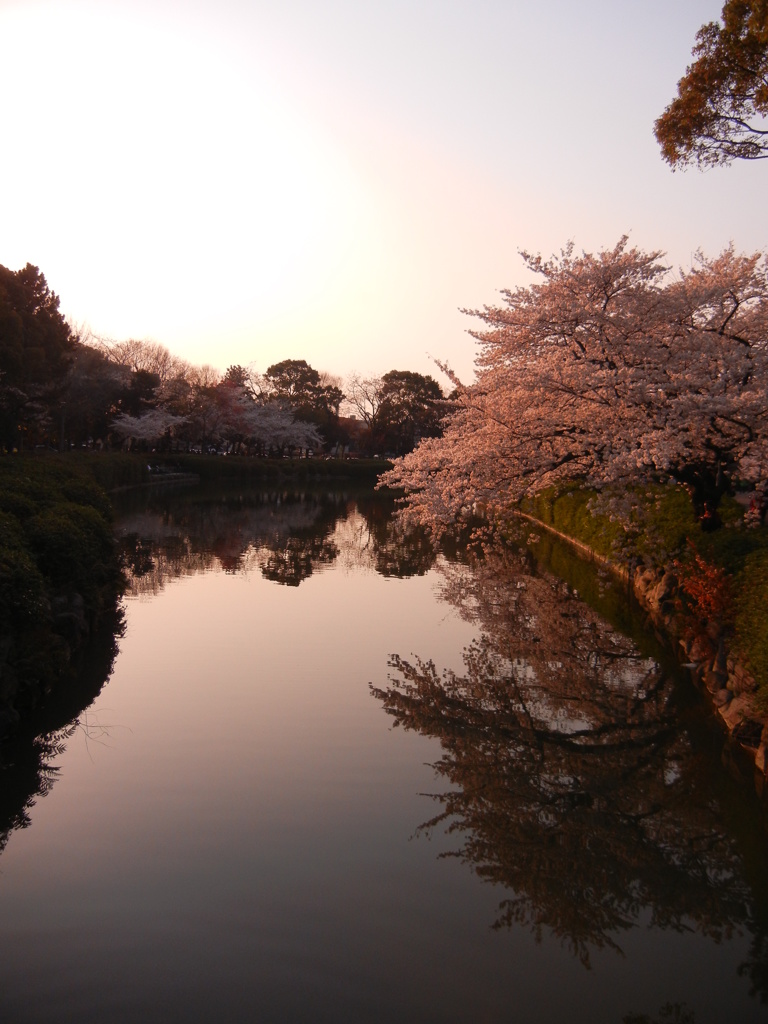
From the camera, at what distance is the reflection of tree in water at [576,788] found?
6301 mm

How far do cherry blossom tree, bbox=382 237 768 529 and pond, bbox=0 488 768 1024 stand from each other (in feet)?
9.57

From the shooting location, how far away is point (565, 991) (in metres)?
5.17

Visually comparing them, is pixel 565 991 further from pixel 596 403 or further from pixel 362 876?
pixel 596 403

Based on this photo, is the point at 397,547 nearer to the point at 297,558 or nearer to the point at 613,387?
the point at 297,558

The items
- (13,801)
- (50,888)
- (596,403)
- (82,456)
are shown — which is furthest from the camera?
(82,456)

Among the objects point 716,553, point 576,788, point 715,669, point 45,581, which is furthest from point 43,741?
point 716,553

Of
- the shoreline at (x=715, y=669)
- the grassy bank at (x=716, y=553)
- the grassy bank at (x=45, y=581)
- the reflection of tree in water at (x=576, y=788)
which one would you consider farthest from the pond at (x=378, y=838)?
the grassy bank at (x=716, y=553)

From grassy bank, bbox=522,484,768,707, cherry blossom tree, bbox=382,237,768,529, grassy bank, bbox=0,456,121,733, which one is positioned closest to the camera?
grassy bank, bbox=0,456,121,733

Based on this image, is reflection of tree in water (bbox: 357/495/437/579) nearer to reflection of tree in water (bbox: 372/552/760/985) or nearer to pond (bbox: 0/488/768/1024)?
reflection of tree in water (bbox: 372/552/760/985)

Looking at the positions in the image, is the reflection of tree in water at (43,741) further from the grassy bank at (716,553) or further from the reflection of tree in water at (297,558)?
the reflection of tree in water at (297,558)

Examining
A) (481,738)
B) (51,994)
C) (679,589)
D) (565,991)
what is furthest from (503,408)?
(51,994)

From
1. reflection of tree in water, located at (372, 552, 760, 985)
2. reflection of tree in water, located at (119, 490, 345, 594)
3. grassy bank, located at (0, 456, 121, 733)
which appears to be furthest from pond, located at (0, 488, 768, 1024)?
reflection of tree in water, located at (119, 490, 345, 594)

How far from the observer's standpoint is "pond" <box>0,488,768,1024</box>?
202 inches

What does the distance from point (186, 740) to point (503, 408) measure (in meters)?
7.73
